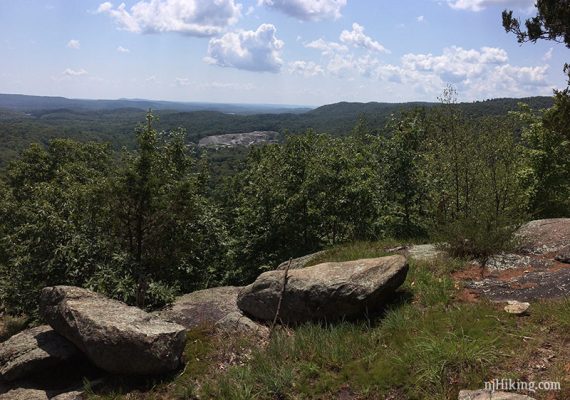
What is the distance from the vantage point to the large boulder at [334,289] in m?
8.72

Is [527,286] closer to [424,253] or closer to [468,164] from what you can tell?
[424,253]

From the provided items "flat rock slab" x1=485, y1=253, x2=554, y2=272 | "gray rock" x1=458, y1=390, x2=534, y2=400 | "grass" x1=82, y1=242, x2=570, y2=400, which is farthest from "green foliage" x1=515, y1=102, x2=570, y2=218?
"gray rock" x1=458, y1=390, x2=534, y2=400

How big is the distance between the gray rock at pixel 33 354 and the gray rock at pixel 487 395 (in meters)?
7.32

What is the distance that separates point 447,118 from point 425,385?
13.3m

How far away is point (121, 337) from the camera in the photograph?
7.59m

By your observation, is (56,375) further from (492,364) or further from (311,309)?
(492,364)

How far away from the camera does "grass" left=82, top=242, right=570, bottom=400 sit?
20.0ft

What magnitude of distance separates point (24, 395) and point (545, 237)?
12.7 metres

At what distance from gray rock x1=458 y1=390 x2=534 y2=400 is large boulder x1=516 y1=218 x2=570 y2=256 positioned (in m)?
6.69

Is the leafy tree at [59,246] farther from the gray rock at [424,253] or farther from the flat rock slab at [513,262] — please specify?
the flat rock slab at [513,262]

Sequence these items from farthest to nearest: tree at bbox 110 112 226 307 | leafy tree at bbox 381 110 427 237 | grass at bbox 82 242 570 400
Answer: leafy tree at bbox 381 110 427 237 → tree at bbox 110 112 226 307 → grass at bbox 82 242 570 400

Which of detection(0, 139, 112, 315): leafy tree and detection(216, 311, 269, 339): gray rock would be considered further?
detection(0, 139, 112, 315): leafy tree

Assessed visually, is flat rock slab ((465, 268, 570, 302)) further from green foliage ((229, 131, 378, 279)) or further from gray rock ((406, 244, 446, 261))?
green foliage ((229, 131, 378, 279))

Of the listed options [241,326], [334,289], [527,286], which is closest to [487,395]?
[334,289]
